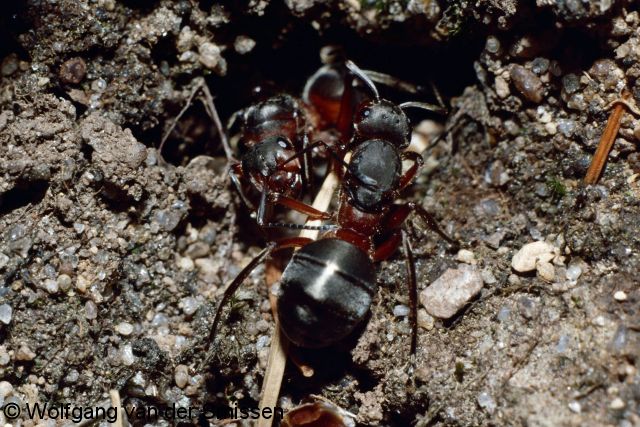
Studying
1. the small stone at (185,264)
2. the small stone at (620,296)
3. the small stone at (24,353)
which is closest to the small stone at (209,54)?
the small stone at (185,264)

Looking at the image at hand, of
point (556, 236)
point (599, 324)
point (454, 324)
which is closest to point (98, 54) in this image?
point (454, 324)

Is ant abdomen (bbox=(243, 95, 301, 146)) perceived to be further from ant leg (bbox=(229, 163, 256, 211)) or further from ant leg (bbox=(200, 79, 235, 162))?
ant leg (bbox=(229, 163, 256, 211))

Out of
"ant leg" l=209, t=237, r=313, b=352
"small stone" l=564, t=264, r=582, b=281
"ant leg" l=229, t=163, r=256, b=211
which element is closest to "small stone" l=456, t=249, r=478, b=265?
"small stone" l=564, t=264, r=582, b=281

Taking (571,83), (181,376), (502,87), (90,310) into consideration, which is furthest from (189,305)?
(571,83)

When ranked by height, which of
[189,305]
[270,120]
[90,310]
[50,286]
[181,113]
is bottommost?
[189,305]

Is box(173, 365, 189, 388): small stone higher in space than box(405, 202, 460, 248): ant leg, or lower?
lower

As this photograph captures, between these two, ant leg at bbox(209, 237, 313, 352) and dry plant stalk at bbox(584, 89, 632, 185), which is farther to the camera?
ant leg at bbox(209, 237, 313, 352)

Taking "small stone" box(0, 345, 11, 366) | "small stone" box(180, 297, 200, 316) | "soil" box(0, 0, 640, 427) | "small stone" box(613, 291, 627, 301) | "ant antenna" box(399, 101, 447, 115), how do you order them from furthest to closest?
"ant antenna" box(399, 101, 447, 115), "small stone" box(180, 297, 200, 316), "small stone" box(0, 345, 11, 366), "soil" box(0, 0, 640, 427), "small stone" box(613, 291, 627, 301)

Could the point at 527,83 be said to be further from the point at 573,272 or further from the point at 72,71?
the point at 72,71
